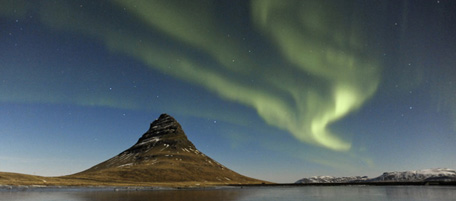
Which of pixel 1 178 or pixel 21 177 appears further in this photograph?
pixel 21 177

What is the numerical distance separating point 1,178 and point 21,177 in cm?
1597

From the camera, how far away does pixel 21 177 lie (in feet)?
513

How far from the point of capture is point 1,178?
14088cm
